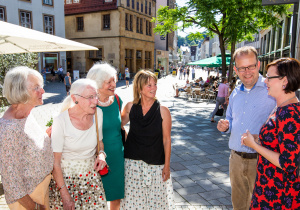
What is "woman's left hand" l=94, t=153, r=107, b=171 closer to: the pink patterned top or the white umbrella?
the pink patterned top

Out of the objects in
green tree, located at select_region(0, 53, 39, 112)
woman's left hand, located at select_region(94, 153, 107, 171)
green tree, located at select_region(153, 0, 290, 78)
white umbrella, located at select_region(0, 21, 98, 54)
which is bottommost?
woman's left hand, located at select_region(94, 153, 107, 171)

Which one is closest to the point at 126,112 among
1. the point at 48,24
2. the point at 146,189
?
the point at 146,189

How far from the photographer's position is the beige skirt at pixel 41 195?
1915 mm

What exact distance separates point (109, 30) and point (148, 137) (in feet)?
103

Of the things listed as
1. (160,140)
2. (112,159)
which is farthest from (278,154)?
(112,159)

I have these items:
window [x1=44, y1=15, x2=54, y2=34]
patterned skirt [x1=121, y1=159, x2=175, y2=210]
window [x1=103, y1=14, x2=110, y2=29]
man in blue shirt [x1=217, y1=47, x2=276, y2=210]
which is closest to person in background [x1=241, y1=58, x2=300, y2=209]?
man in blue shirt [x1=217, y1=47, x2=276, y2=210]

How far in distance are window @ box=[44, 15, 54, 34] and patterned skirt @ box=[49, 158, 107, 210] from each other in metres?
27.6

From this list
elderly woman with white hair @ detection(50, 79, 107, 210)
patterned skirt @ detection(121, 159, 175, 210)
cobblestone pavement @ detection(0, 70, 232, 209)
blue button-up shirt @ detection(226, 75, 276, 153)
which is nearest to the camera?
elderly woman with white hair @ detection(50, 79, 107, 210)

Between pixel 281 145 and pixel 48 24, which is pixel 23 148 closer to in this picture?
pixel 281 145

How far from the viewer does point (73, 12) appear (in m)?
33.9

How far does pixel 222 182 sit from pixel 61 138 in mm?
3222

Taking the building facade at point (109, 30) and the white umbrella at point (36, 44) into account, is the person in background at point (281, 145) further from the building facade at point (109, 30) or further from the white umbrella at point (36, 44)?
the building facade at point (109, 30)

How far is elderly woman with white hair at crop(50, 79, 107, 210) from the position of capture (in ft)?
7.23

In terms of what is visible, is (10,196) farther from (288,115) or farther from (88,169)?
(288,115)
